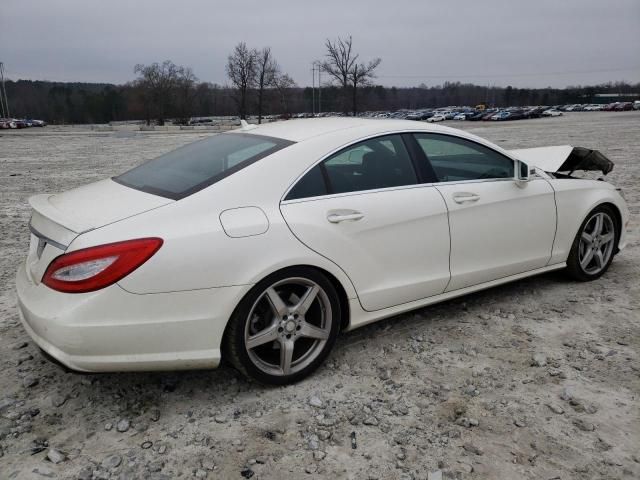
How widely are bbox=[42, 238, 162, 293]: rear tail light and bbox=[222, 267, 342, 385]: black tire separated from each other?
570 mm

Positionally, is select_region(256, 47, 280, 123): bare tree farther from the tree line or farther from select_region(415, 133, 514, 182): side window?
select_region(415, 133, 514, 182): side window

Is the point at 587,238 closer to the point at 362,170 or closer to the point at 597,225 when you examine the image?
the point at 597,225

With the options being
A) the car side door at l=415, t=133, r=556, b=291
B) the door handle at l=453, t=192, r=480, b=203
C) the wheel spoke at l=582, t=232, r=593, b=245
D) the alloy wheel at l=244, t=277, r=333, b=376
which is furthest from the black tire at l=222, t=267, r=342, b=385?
the wheel spoke at l=582, t=232, r=593, b=245

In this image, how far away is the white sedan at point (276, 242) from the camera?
2564mm

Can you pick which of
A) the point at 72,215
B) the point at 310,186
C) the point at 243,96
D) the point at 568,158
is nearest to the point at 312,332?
the point at 310,186

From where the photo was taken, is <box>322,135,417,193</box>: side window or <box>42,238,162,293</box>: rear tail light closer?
<box>42,238,162,293</box>: rear tail light

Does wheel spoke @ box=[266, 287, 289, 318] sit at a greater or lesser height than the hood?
lesser

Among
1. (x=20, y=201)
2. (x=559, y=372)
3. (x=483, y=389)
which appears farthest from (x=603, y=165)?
(x=20, y=201)

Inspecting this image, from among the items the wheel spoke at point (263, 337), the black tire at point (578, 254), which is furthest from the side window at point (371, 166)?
the black tire at point (578, 254)

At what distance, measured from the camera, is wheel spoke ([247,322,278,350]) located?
290 cm

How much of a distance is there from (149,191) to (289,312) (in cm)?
106

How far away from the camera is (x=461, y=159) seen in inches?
157

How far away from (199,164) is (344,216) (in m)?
0.98

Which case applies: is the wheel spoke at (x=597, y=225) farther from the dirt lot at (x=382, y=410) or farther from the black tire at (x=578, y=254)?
the dirt lot at (x=382, y=410)
